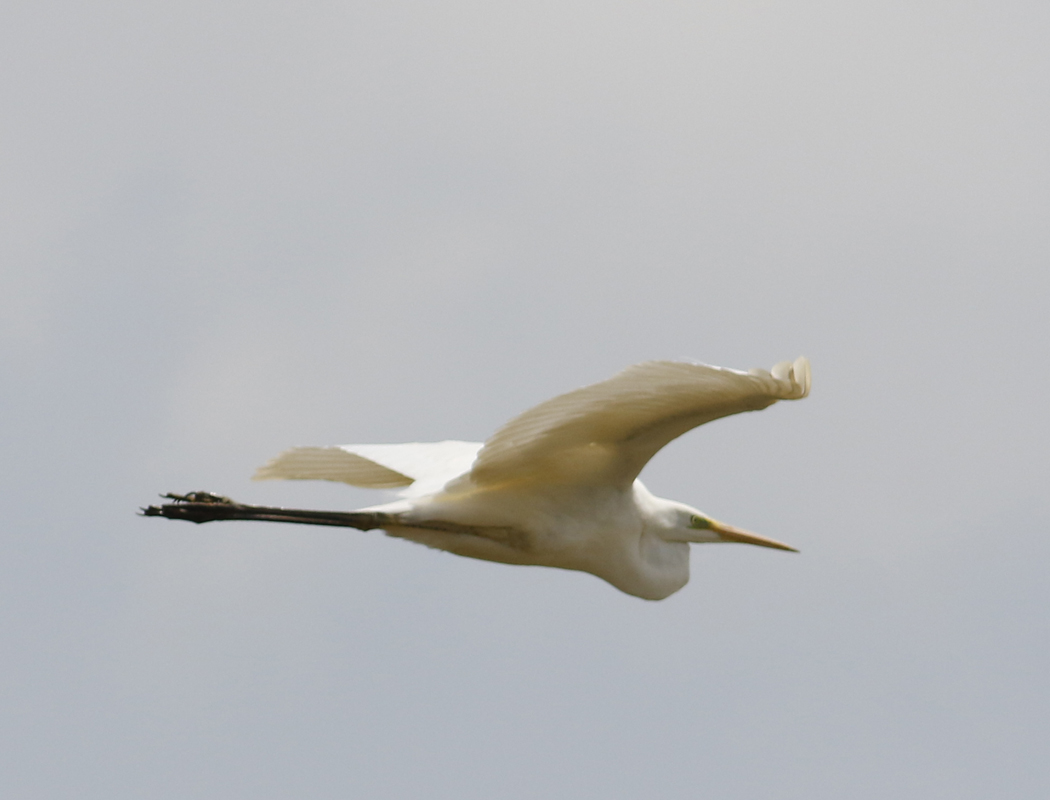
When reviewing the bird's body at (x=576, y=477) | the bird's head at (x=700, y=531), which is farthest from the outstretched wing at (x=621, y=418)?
the bird's head at (x=700, y=531)

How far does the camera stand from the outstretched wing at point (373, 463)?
9422mm

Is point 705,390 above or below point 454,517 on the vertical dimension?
above

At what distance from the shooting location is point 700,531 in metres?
9.62

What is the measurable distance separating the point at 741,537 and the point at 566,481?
195 centimetres

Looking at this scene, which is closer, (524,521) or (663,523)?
(524,521)

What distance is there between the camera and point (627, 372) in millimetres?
7141

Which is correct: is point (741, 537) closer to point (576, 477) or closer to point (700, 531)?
point (700, 531)

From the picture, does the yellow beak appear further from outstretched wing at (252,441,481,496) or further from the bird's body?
outstretched wing at (252,441,481,496)

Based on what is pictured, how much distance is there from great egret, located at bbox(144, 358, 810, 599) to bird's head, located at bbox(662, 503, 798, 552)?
1 cm

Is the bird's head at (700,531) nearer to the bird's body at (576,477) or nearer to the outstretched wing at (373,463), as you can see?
the bird's body at (576,477)

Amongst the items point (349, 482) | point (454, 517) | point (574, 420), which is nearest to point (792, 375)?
point (574, 420)

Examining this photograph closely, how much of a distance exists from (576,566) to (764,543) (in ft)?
5.92

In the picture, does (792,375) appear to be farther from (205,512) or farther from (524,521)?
(205,512)

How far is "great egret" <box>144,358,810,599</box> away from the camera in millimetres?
7457
